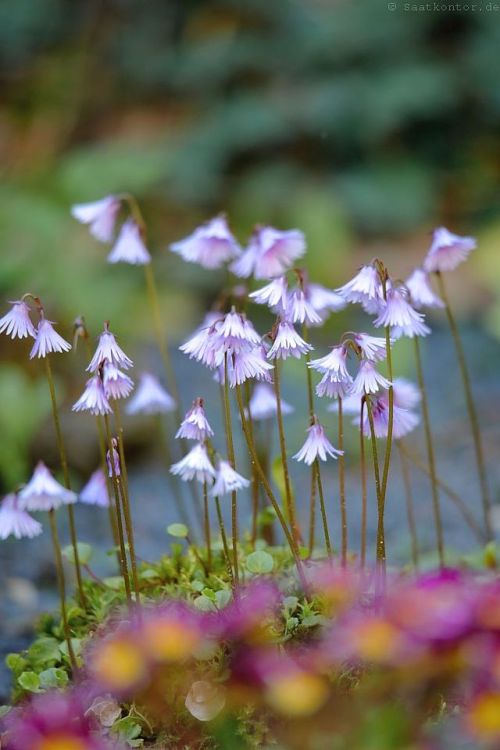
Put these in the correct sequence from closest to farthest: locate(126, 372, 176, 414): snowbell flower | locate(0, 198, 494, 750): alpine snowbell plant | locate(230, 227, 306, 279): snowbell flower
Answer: locate(0, 198, 494, 750): alpine snowbell plant, locate(230, 227, 306, 279): snowbell flower, locate(126, 372, 176, 414): snowbell flower

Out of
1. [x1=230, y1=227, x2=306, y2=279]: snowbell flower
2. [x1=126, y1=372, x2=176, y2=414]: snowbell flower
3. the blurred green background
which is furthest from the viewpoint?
the blurred green background

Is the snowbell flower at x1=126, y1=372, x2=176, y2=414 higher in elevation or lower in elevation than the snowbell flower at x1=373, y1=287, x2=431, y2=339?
lower

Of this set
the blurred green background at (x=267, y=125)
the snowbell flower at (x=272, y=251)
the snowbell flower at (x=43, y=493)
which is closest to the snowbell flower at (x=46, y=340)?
the snowbell flower at (x=43, y=493)

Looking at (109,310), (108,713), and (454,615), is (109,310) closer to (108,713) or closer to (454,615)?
(108,713)

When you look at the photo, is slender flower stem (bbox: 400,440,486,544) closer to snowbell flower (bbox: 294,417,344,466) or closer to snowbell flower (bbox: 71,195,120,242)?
snowbell flower (bbox: 294,417,344,466)

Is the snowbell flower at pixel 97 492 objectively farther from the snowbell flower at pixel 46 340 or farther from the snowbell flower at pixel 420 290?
the snowbell flower at pixel 420 290

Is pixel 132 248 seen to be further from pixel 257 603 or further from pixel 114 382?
pixel 257 603

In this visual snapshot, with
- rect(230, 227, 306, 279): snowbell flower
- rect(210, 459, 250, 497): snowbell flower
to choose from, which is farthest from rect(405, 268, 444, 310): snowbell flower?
rect(210, 459, 250, 497): snowbell flower

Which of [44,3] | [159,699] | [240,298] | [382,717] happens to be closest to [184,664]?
[159,699]
